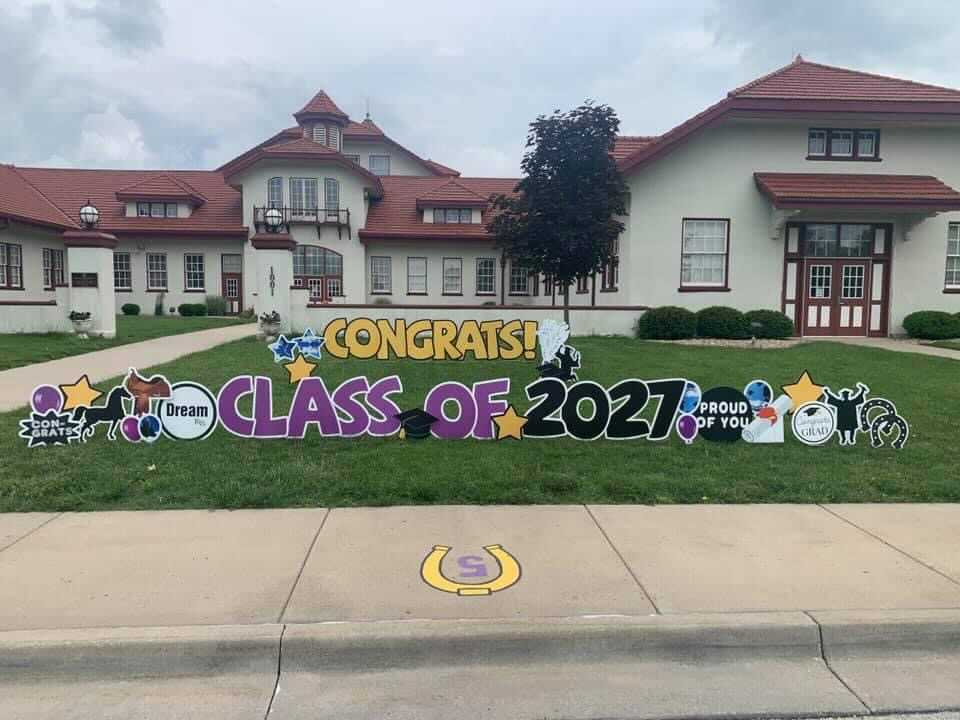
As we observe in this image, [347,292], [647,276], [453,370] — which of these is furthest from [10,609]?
[347,292]

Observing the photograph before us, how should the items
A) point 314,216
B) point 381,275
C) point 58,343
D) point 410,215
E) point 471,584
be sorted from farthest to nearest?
point 410,215, point 381,275, point 314,216, point 58,343, point 471,584

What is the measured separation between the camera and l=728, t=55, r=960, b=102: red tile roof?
69.7 feet

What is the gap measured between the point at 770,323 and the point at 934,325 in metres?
5.22

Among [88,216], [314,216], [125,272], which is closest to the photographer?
[88,216]

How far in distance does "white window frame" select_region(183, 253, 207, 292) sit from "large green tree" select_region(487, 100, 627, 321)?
78.4 feet

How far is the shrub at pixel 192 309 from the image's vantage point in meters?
33.2

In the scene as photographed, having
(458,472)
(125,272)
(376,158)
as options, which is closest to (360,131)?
(376,158)

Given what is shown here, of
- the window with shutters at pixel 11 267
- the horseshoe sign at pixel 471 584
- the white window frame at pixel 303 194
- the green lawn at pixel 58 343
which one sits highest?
the white window frame at pixel 303 194

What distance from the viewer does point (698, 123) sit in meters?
21.0

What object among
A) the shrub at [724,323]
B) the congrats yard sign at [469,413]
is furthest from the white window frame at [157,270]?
the congrats yard sign at [469,413]

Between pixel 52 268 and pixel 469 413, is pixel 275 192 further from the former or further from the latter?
pixel 469 413

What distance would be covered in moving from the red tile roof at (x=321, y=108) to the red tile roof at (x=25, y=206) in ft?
46.4

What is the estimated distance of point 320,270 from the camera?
33688 mm

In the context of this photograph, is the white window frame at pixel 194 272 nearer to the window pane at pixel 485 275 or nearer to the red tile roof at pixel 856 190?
the window pane at pixel 485 275
